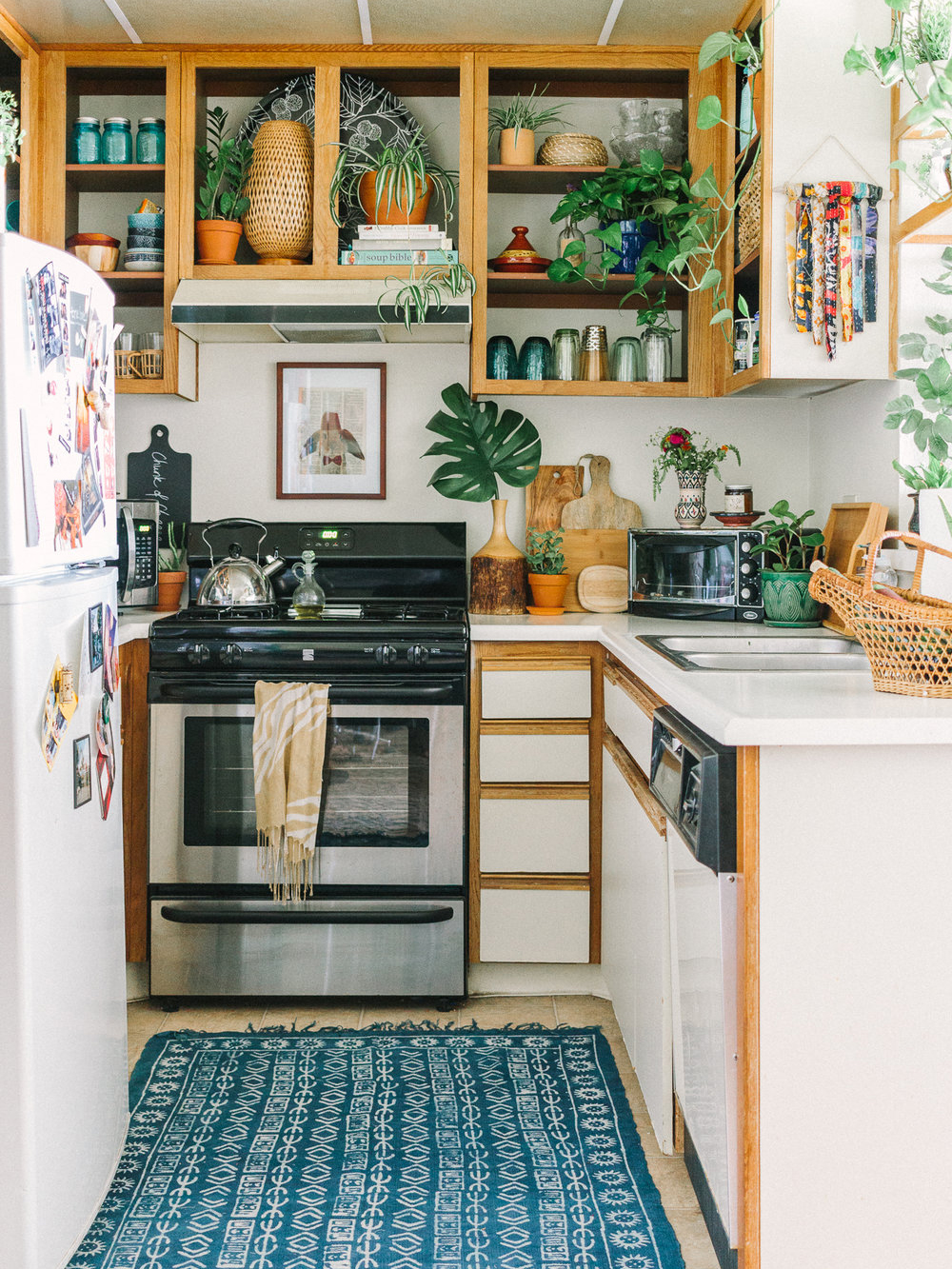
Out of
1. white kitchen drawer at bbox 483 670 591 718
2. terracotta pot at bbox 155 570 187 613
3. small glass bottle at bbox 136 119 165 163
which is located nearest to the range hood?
small glass bottle at bbox 136 119 165 163

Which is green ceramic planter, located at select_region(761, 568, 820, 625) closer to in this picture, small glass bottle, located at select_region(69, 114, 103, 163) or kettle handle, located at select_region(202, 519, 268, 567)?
kettle handle, located at select_region(202, 519, 268, 567)

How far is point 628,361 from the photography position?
3025 millimetres

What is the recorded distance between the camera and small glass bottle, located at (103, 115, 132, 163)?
302 cm

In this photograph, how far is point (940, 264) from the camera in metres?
2.38

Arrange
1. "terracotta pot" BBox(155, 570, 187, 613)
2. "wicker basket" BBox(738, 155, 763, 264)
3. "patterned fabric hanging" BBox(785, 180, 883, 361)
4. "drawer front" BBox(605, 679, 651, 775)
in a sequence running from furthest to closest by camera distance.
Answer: "terracotta pot" BBox(155, 570, 187, 613), "wicker basket" BBox(738, 155, 763, 264), "patterned fabric hanging" BBox(785, 180, 883, 361), "drawer front" BBox(605, 679, 651, 775)

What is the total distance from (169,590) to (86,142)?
125 cm

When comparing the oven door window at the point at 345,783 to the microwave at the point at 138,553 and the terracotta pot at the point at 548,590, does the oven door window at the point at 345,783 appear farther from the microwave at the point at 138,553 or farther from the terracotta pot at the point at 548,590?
the terracotta pot at the point at 548,590

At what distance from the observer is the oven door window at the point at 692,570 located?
2.83 meters

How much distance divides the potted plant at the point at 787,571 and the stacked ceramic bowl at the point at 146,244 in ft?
5.86

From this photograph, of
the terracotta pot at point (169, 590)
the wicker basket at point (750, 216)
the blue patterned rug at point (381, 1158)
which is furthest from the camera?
the terracotta pot at point (169, 590)

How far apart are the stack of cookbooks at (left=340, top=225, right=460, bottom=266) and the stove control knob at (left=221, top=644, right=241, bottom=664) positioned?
1.11 meters

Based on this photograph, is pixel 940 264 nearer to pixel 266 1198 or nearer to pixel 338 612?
pixel 338 612

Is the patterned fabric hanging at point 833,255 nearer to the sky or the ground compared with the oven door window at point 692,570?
nearer to the sky

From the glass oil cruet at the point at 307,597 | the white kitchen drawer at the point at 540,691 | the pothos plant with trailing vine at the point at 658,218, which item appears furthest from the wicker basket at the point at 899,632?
the glass oil cruet at the point at 307,597
